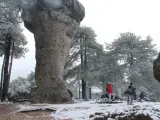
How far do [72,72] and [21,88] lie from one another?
309 inches

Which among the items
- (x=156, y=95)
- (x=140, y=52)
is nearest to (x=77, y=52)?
(x=140, y=52)

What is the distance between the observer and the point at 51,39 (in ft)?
77.4

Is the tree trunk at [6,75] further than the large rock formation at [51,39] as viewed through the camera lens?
Yes

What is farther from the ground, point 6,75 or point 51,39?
point 51,39

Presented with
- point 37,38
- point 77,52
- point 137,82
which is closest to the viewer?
point 37,38

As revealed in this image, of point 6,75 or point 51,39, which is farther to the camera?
point 6,75

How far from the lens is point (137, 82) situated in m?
37.3

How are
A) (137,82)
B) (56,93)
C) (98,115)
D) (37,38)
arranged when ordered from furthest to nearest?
(137,82) < (37,38) < (56,93) < (98,115)

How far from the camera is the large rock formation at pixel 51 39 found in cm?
2172

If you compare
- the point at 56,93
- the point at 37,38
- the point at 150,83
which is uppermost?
the point at 37,38

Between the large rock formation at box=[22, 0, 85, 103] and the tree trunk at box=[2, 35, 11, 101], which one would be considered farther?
the tree trunk at box=[2, 35, 11, 101]

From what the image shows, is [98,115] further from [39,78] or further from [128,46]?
[128,46]

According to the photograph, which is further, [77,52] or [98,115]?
[77,52]

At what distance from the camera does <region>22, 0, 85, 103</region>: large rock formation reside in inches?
855
